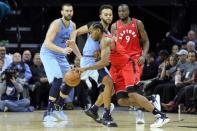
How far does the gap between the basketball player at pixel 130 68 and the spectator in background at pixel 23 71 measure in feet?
14.8

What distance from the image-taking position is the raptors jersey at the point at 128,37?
909cm

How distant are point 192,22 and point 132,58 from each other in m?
7.37

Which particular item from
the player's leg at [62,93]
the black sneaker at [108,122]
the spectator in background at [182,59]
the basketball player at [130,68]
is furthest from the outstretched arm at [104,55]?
the spectator in background at [182,59]

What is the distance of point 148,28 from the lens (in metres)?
16.5

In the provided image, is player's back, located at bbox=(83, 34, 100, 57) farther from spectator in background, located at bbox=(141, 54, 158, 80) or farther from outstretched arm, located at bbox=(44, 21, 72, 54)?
spectator in background, located at bbox=(141, 54, 158, 80)

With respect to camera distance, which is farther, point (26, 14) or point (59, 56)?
point (26, 14)

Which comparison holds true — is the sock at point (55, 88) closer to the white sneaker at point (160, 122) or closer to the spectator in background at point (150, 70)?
the white sneaker at point (160, 122)

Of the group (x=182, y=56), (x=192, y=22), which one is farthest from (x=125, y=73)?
(x=192, y=22)

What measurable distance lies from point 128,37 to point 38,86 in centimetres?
495

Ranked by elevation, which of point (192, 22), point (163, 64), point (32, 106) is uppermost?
point (192, 22)

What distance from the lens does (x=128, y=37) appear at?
29.9 ft

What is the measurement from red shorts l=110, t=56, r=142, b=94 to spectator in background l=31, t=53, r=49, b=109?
5.28 m

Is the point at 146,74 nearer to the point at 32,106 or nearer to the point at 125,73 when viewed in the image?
the point at 32,106

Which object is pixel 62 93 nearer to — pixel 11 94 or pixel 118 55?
pixel 118 55
